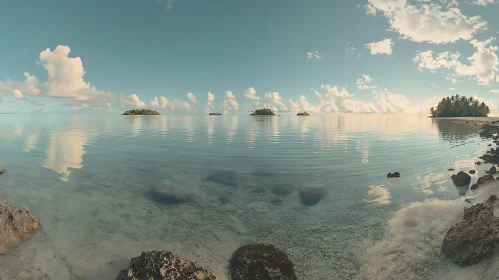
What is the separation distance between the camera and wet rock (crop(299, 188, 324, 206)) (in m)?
16.3

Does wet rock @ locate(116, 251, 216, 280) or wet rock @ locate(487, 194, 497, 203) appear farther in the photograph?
wet rock @ locate(487, 194, 497, 203)

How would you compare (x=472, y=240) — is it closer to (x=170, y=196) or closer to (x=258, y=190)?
(x=258, y=190)

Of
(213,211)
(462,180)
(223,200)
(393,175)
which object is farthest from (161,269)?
(462,180)

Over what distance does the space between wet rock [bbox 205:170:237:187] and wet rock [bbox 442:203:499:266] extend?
45.8ft

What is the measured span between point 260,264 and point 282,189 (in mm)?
9465

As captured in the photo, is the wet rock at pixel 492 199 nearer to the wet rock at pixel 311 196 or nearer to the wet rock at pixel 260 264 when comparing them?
the wet rock at pixel 311 196

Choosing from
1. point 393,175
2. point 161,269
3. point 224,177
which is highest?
point 393,175

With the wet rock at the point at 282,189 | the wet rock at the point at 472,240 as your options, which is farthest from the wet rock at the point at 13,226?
the wet rock at the point at 472,240

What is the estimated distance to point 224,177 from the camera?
22.2 m

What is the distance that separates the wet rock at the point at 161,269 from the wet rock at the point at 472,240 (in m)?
9.48

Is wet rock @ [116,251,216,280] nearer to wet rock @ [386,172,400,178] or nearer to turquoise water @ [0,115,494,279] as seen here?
turquoise water @ [0,115,494,279]

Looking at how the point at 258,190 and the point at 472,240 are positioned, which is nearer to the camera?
the point at 472,240

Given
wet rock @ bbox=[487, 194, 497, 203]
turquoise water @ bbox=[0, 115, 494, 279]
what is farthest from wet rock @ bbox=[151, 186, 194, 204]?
wet rock @ bbox=[487, 194, 497, 203]

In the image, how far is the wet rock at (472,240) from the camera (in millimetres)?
8711
